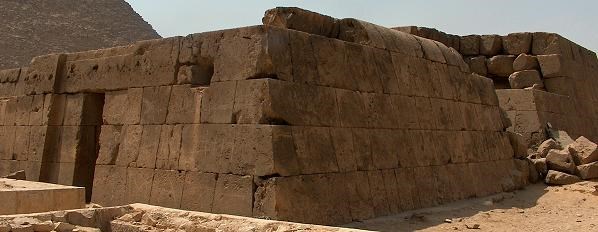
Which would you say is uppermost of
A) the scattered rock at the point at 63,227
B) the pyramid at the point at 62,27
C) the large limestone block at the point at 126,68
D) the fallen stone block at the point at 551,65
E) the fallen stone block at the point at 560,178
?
the pyramid at the point at 62,27

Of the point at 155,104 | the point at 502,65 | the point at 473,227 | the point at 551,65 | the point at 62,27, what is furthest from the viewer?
the point at 62,27

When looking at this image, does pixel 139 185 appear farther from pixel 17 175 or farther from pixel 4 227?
pixel 4 227

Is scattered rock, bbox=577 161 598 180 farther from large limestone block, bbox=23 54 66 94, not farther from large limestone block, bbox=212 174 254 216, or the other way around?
large limestone block, bbox=23 54 66 94

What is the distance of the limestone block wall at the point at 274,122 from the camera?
23.6ft

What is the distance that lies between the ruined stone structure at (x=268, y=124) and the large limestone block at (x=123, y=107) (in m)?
0.03

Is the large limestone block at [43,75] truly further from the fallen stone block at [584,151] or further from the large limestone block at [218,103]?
the fallen stone block at [584,151]

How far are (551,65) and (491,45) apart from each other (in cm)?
153

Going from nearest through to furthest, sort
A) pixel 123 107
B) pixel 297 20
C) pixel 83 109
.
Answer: pixel 297 20, pixel 123 107, pixel 83 109

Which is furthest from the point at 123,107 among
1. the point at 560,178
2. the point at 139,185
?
the point at 560,178

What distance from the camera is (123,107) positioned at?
930cm

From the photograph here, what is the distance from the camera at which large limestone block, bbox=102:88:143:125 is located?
29.7ft

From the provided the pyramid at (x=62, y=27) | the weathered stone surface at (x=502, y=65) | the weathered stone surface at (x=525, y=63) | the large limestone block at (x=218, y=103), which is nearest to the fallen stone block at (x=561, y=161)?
the weathered stone surface at (x=525, y=63)

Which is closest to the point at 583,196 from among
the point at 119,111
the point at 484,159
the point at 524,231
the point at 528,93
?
the point at 484,159

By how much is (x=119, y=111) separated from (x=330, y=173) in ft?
12.3
